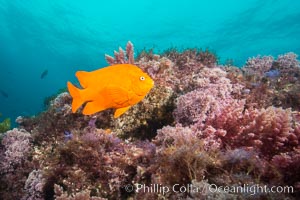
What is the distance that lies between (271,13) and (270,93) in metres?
37.6

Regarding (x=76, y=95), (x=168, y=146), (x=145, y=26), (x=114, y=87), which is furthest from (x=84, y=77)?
(x=145, y=26)

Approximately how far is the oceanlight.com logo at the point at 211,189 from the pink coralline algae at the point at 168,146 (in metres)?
0.02

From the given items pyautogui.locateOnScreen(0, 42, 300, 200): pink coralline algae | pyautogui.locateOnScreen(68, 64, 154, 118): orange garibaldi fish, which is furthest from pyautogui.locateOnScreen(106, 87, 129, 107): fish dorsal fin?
pyautogui.locateOnScreen(0, 42, 300, 200): pink coralline algae

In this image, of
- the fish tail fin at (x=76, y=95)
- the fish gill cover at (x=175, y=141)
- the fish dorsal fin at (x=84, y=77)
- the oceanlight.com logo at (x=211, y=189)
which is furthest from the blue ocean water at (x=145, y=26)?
the fish tail fin at (x=76, y=95)

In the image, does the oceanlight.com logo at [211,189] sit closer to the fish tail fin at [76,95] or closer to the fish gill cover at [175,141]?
the fish gill cover at [175,141]

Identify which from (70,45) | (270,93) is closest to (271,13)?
(270,93)

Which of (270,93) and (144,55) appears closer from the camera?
(270,93)

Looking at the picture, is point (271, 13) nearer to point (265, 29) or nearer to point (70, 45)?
point (265, 29)

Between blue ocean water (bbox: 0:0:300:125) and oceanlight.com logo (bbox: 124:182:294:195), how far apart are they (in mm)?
32983

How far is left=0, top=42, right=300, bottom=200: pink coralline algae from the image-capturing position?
2.76m

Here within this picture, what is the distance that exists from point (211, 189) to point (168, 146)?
98 cm

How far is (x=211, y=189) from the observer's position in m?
2.28

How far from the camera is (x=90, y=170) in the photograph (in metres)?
3.52

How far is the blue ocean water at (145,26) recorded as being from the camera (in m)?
40.6
